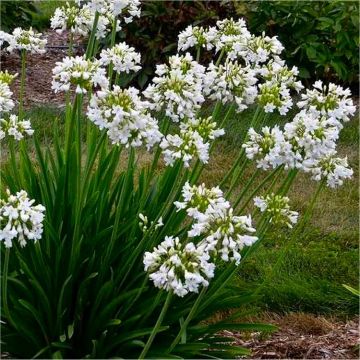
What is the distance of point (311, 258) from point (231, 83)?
6.60 ft

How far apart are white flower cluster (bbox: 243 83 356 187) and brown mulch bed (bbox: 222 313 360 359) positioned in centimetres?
129

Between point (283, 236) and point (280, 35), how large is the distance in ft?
10.6

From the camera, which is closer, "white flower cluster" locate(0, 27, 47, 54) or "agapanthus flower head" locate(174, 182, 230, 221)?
"agapanthus flower head" locate(174, 182, 230, 221)

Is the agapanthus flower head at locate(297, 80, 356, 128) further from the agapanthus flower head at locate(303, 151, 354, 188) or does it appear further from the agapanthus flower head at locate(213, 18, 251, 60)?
the agapanthus flower head at locate(213, 18, 251, 60)

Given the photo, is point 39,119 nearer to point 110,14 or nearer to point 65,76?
point 110,14

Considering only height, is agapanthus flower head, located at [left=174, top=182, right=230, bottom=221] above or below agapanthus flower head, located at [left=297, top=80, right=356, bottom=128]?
below

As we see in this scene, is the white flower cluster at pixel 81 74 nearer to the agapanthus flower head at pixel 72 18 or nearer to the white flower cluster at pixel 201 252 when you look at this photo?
the white flower cluster at pixel 201 252

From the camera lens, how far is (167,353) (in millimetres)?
2846

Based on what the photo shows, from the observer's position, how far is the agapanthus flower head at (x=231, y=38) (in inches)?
125

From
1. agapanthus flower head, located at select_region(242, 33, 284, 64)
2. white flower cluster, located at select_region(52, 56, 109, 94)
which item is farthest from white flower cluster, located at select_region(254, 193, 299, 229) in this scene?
white flower cluster, located at select_region(52, 56, 109, 94)

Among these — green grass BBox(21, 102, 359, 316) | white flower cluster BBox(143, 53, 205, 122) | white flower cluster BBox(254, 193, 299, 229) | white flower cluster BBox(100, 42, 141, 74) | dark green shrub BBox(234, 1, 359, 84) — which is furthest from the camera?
dark green shrub BBox(234, 1, 359, 84)

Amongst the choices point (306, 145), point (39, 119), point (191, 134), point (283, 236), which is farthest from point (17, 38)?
point (39, 119)

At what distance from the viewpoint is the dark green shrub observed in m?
7.21

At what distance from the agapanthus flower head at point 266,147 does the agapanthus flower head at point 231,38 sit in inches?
22.0
